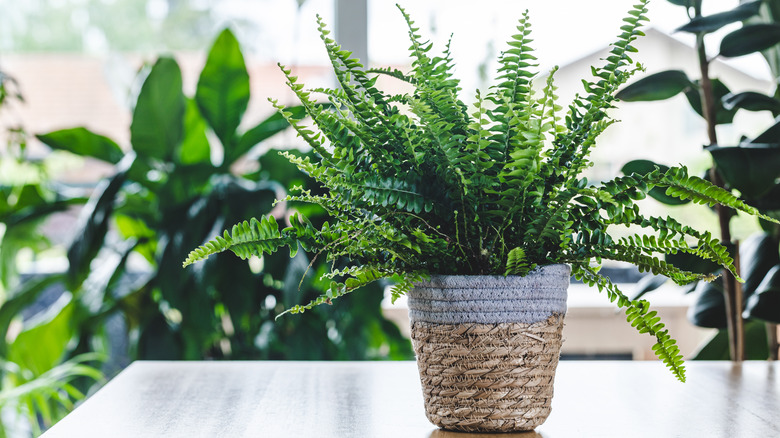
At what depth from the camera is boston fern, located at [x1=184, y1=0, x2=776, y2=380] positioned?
563 mm

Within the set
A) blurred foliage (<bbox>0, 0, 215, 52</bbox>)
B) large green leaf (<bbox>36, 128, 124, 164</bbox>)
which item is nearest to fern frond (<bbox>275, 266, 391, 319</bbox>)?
large green leaf (<bbox>36, 128, 124, 164</bbox>)

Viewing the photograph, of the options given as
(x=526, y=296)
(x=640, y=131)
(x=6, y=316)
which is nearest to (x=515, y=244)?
(x=526, y=296)

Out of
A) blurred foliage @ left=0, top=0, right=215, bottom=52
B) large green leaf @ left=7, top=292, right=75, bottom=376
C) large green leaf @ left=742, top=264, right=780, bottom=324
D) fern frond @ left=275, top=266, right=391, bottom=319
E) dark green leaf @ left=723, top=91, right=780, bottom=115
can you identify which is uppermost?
blurred foliage @ left=0, top=0, right=215, bottom=52

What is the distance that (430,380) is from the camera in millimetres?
619

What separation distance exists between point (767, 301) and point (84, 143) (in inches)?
55.8

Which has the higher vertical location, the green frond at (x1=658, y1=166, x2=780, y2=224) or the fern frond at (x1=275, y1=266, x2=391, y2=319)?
the green frond at (x1=658, y1=166, x2=780, y2=224)

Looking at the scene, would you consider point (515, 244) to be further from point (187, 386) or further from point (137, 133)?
point (137, 133)

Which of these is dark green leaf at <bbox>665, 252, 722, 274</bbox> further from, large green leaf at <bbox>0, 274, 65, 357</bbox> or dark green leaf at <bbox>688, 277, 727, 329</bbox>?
large green leaf at <bbox>0, 274, 65, 357</bbox>

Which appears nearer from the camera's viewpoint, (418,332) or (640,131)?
(418,332)

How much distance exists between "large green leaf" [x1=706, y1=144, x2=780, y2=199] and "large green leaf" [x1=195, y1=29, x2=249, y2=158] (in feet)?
3.32

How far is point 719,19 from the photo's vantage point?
1053 mm

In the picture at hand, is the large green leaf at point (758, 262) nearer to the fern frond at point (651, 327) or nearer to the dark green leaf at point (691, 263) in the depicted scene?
the dark green leaf at point (691, 263)

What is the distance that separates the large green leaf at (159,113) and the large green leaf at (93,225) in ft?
0.38

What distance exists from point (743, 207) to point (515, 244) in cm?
18
